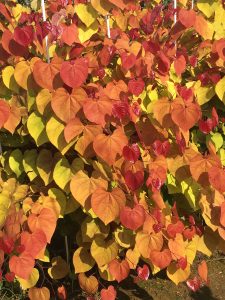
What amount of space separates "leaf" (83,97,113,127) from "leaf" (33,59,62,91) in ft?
0.56

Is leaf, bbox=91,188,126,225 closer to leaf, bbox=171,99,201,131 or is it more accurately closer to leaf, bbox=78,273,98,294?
leaf, bbox=171,99,201,131

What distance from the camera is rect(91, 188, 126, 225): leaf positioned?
1915 mm

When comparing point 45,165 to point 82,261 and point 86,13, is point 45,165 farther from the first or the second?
point 86,13

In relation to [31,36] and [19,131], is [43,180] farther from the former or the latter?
[31,36]

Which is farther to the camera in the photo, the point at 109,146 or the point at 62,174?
the point at 62,174

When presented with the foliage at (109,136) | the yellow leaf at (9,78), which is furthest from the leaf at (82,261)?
the yellow leaf at (9,78)

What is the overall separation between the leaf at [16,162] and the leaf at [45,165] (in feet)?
0.45

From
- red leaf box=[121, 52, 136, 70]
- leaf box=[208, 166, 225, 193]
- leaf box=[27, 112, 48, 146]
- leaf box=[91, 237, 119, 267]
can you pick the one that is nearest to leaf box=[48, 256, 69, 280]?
leaf box=[91, 237, 119, 267]

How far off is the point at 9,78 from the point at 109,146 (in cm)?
55

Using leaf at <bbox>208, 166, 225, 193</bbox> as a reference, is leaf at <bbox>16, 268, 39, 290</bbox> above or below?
below

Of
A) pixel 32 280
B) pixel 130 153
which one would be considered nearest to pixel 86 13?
pixel 130 153

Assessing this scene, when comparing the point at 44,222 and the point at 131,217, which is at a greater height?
the point at 131,217

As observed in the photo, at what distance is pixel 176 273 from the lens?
7.66ft

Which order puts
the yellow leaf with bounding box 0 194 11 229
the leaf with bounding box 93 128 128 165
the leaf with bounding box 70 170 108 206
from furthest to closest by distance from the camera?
the yellow leaf with bounding box 0 194 11 229, the leaf with bounding box 70 170 108 206, the leaf with bounding box 93 128 128 165
